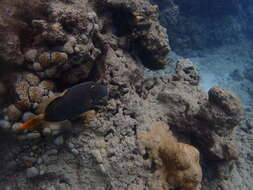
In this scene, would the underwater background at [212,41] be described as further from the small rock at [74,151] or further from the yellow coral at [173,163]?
the small rock at [74,151]

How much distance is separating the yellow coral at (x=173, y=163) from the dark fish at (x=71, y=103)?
127 cm

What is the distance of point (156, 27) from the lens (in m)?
4.95

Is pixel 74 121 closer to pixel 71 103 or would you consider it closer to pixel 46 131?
pixel 46 131

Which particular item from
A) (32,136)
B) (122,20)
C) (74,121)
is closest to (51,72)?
(74,121)

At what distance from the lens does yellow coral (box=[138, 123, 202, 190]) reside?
338 centimetres

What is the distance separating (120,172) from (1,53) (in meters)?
2.05

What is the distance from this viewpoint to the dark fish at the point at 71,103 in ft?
7.47

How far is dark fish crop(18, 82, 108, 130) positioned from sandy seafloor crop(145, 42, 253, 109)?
7.01 metres

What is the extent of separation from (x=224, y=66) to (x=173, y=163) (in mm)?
11791

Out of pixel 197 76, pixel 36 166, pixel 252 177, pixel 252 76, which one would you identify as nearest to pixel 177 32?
pixel 252 76

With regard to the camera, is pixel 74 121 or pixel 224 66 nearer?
pixel 74 121

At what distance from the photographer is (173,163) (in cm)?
344

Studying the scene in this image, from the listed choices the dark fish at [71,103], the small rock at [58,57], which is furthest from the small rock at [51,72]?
the dark fish at [71,103]

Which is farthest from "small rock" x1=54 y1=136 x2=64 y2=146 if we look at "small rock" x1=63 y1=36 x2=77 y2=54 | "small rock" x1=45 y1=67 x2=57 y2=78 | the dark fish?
"small rock" x1=63 y1=36 x2=77 y2=54
